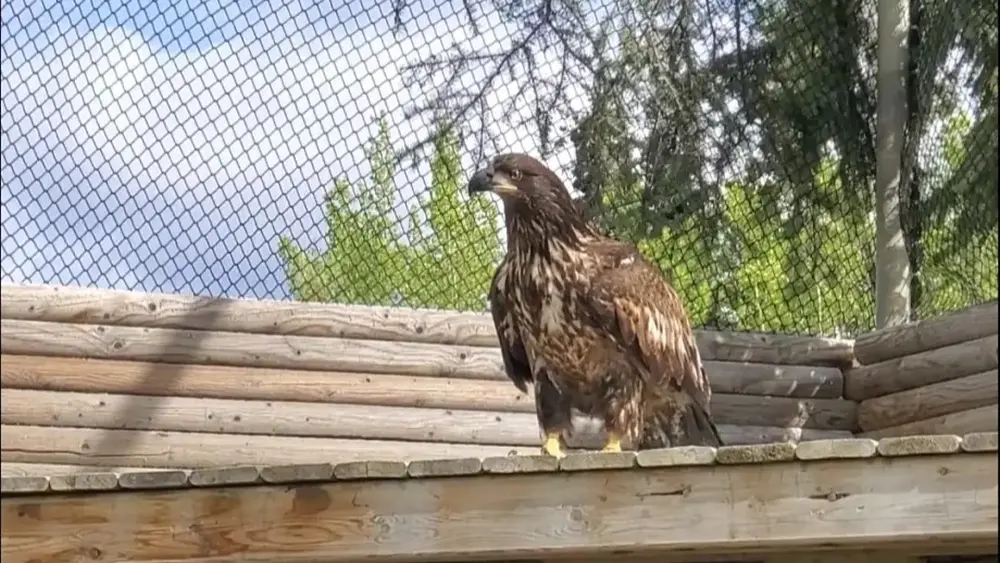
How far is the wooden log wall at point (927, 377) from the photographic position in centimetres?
261

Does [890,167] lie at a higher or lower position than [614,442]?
higher

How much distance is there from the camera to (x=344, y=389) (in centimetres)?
334

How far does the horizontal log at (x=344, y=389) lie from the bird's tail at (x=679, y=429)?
46 centimetres

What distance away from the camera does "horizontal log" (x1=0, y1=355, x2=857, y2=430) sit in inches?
99.1

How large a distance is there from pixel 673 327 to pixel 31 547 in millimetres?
1630

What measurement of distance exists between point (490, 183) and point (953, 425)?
1.31 m

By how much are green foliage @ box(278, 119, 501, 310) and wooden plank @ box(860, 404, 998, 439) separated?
49.7 inches

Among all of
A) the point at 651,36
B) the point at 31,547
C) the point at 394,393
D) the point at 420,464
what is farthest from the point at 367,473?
the point at 651,36

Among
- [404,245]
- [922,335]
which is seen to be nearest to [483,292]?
[404,245]

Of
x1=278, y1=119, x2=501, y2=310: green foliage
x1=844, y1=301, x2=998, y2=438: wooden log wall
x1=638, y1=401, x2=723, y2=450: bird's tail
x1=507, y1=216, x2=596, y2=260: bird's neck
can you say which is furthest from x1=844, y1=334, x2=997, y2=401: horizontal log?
x1=278, y1=119, x2=501, y2=310: green foliage

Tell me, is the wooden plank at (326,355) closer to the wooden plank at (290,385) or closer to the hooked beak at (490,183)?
the wooden plank at (290,385)

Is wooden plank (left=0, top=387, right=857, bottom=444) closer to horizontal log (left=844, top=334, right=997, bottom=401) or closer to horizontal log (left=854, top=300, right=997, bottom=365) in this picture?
horizontal log (left=844, top=334, right=997, bottom=401)

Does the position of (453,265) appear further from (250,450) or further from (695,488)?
(695,488)

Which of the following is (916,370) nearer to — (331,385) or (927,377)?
(927,377)
